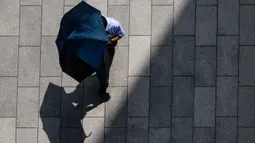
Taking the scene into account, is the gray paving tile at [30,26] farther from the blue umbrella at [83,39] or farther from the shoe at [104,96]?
the shoe at [104,96]

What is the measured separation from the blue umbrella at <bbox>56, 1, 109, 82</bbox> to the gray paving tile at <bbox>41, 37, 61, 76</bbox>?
3.74ft

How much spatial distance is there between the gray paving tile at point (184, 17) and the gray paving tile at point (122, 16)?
34.5 inches

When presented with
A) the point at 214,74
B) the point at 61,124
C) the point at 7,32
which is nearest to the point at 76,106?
the point at 61,124

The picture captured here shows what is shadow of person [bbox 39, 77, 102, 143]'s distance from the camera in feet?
29.2

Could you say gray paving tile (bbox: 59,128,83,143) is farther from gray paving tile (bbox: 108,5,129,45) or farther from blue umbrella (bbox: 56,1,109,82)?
gray paving tile (bbox: 108,5,129,45)

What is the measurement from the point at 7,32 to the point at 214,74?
3.83m

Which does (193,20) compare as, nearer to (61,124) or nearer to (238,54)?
(238,54)

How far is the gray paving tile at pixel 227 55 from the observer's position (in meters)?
8.85

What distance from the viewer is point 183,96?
8.84 m

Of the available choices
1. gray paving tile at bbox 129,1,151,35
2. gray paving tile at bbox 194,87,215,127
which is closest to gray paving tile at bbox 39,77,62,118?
gray paving tile at bbox 129,1,151,35

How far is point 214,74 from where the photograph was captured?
8844mm

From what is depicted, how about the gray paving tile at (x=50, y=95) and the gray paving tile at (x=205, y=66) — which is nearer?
the gray paving tile at (x=205, y=66)

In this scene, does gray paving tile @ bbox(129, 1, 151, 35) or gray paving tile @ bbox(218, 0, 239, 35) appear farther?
gray paving tile @ bbox(129, 1, 151, 35)

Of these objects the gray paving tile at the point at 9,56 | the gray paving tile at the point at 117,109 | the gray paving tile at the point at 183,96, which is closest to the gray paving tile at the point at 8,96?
the gray paving tile at the point at 9,56
